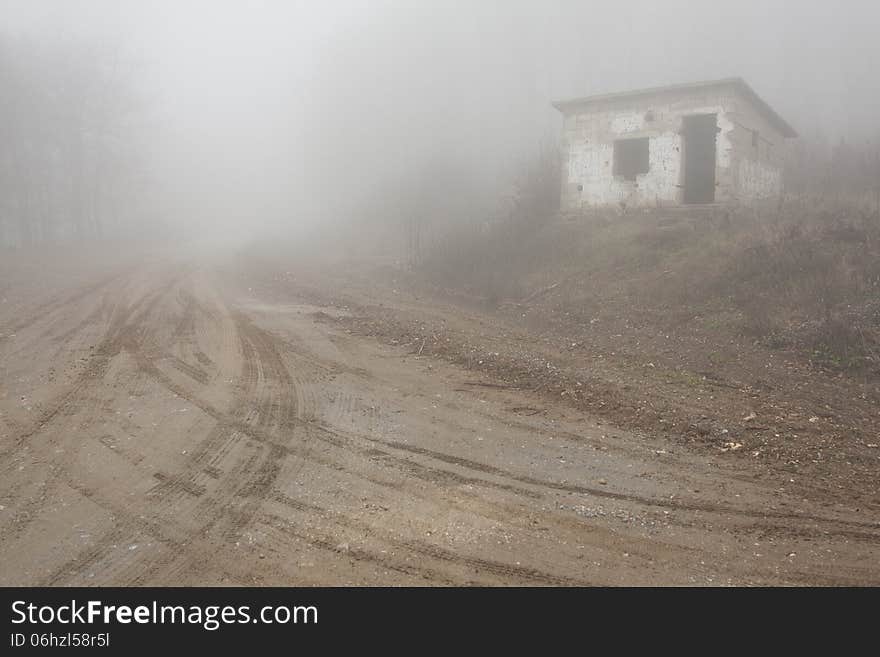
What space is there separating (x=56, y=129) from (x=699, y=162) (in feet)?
97.6

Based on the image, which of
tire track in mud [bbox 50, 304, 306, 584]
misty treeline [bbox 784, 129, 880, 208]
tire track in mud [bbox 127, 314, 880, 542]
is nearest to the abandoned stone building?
misty treeline [bbox 784, 129, 880, 208]

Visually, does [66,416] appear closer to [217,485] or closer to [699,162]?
[217,485]

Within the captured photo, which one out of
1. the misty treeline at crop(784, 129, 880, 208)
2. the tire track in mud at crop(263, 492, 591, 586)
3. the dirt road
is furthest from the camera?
the misty treeline at crop(784, 129, 880, 208)

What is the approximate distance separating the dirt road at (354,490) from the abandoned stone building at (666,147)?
12.3 m

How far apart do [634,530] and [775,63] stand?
54.7m

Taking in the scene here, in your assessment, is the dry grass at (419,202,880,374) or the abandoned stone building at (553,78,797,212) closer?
the dry grass at (419,202,880,374)

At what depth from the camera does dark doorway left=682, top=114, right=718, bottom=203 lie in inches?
739

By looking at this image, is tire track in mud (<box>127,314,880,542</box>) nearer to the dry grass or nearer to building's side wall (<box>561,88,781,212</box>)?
the dry grass

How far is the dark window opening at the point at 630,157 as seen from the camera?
1911 centimetres

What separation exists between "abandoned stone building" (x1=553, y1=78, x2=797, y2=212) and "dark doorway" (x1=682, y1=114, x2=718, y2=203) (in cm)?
3

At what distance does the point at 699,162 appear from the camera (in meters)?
19.0

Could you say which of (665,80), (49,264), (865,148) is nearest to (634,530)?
(49,264)

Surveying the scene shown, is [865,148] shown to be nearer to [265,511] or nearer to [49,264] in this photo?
[265,511]

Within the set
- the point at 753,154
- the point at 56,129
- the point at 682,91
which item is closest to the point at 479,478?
the point at 682,91
